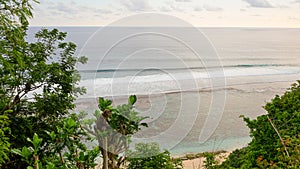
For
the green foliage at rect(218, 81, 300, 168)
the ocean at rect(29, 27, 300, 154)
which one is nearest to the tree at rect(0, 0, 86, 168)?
the ocean at rect(29, 27, 300, 154)

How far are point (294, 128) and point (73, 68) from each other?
10.2 feet

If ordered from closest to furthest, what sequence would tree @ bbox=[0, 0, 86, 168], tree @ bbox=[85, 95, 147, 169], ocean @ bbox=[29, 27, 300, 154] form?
1. tree @ bbox=[85, 95, 147, 169]
2. ocean @ bbox=[29, 27, 300, 154]
3. tree @ bbox=[0, 0, 86, 168]

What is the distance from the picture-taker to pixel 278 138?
3.13 m

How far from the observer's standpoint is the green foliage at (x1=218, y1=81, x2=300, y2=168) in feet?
9.04

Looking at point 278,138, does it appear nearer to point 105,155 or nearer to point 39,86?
point 105,155

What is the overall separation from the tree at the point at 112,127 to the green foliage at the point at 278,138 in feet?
4.32

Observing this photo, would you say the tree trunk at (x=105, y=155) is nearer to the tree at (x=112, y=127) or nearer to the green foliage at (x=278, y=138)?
the tree at (x=112, y=127)

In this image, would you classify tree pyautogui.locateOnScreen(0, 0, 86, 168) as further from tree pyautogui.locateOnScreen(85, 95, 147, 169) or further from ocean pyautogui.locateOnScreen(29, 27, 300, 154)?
tree pyautogui.locateOnScreen(85, 95, 147, 169)

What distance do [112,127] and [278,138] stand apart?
1885 mm

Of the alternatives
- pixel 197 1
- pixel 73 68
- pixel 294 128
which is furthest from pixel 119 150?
pixel 197 1

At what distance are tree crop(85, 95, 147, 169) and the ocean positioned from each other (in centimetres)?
35

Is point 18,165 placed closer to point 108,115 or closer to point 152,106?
point 152,106

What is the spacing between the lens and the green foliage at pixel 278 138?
9.04 feet

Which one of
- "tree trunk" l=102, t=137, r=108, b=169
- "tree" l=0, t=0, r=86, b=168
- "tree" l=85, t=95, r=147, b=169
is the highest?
"tree" l=0, t=0, r=86, b=168
